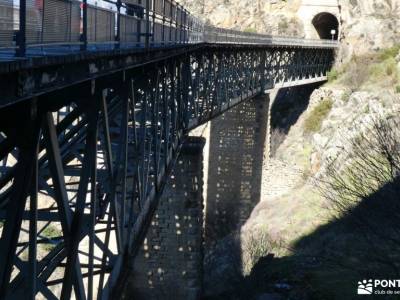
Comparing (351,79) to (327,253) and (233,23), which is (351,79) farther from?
(327,253)

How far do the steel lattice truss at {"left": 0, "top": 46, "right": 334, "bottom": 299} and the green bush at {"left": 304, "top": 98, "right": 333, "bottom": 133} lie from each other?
16.5m

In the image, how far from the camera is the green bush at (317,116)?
37800mm

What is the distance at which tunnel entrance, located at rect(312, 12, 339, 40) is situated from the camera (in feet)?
171

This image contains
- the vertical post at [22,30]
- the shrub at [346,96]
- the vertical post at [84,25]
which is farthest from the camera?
the shrub at [346,96]

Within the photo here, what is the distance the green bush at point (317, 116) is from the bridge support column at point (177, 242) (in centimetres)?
1650

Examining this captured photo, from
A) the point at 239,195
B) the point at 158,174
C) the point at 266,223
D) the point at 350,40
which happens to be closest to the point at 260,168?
the point at 239,195

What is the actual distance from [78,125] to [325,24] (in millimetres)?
50214

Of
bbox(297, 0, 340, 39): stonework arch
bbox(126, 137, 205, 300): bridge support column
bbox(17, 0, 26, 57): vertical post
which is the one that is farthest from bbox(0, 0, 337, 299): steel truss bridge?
bbox(297, 0, 340, 39): stonework arch

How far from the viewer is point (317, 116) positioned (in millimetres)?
38375

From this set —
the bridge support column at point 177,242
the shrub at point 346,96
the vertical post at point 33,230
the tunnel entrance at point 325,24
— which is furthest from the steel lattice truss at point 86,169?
the tunnel entrance at point 325,24

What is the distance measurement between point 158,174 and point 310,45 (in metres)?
27.5

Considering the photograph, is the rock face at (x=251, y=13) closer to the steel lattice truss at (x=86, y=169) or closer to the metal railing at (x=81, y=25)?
the steel lattice truss at (x=86, y=169)

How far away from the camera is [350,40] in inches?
1743

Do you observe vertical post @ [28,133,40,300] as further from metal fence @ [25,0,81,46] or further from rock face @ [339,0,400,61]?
rock face @ [339,0,400,61]
